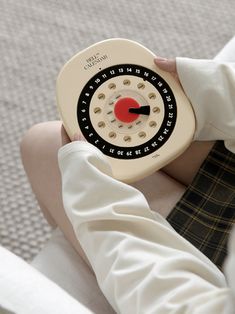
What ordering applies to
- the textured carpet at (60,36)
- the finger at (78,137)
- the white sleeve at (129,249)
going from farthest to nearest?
the textured carpet at (60,36) → the finger at (78,137) → the white sleeve at (129,249)

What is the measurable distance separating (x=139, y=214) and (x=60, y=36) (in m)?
0.75

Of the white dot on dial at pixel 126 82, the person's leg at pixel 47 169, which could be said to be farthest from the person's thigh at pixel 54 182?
the white dot on dial at pixel 126 82

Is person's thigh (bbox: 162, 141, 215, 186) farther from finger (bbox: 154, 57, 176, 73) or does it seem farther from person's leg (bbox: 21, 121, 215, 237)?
finger (bbox: 154, 57, 176, 73)

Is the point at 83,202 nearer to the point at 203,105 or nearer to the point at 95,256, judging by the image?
the point at 95,256

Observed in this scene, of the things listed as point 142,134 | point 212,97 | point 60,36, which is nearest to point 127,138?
point 142,134

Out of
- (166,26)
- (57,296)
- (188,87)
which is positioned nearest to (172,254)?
(57,296)

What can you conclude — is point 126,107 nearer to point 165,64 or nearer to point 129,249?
point 165,64

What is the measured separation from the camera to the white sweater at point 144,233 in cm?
54

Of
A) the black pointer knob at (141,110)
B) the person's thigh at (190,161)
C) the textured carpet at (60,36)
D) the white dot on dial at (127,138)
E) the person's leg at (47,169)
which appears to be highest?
the black pointer knob at (141,110)

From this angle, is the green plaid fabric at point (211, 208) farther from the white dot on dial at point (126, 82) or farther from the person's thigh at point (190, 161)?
the white dot on dial at point (126, 82)

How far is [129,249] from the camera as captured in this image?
23.0 inches

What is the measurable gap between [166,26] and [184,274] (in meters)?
0.87

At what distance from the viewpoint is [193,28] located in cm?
132

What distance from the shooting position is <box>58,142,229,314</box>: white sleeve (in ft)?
1.77
